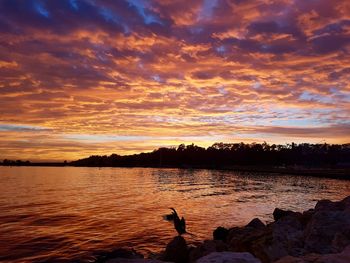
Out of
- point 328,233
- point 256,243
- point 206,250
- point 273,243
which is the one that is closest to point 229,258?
point 273,243

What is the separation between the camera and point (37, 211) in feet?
121

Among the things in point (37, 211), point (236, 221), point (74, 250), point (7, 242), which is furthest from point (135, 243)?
point (37, 211)

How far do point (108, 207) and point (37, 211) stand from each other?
729 centimetres

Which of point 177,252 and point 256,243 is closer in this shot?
point 256,243

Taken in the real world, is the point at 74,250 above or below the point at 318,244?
below

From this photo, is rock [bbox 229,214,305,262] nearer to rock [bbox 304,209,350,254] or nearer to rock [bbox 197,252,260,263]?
rock [bbox 304,209,350,254]

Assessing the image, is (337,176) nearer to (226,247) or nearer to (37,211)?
(37,211)

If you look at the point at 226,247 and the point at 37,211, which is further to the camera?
the point at 37,211

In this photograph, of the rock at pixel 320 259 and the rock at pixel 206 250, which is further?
the rock at pixel 206 250

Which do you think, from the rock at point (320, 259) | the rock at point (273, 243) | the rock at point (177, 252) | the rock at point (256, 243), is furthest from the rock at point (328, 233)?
the rock at point (320, 259)

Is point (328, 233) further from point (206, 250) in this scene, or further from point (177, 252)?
point (177, 252)

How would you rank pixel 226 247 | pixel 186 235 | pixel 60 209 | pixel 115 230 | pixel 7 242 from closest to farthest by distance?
pixel 226 247 → pixel 7 242 → pixel 186 235 → pixel 115 230 → pixel 60 209

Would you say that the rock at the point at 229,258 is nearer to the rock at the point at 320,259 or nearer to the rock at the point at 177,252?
the rock at the point at 320,259

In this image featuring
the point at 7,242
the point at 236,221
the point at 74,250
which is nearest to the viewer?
the point at 74,250
